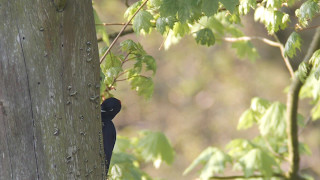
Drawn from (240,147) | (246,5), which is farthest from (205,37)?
(240,147)

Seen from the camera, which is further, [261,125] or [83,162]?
[261,125]

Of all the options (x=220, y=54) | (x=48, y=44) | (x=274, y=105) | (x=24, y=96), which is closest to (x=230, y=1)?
(x=48, y=44)

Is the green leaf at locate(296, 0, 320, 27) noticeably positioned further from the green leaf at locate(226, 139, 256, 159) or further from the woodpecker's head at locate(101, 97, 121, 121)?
the green leaf at locate(226, 139, 256, 159)

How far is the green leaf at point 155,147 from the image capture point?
4.59m

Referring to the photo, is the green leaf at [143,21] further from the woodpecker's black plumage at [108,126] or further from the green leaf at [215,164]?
the green leaf at [215,164]

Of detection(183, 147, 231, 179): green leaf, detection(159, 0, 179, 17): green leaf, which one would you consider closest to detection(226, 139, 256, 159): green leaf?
detection(183, 147, 231, 179): green leaf

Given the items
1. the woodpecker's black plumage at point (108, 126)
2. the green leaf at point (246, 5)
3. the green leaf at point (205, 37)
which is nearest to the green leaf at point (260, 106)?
the green leaf at point (205, 37)

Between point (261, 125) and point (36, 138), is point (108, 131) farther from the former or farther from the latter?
point (261, 125)

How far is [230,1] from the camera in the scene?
2.16m

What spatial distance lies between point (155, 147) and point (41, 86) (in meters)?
2.61

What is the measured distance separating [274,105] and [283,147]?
1.40 ft

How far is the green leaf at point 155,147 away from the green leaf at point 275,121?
2.68 ft

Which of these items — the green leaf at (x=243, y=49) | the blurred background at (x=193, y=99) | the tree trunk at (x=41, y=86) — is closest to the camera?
the tree trunk at (x=41, y=86)


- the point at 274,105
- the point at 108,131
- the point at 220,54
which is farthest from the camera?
the point at 220,54
